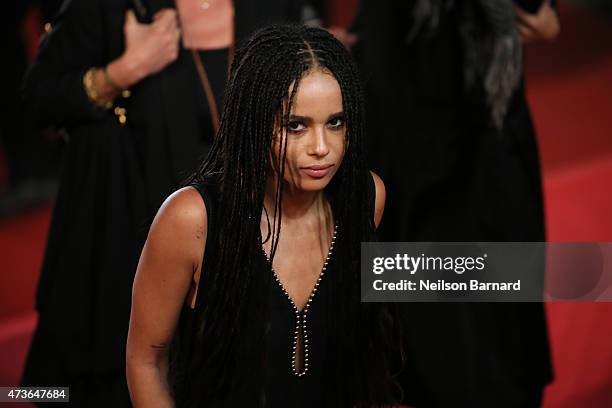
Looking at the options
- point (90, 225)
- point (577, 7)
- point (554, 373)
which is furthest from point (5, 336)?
point (577, 7)

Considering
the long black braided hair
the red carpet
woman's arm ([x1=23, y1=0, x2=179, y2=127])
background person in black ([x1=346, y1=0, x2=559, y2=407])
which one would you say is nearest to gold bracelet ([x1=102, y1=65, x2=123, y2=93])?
woman's arm ([x1=23, y1=0, x2=179, y2=127])

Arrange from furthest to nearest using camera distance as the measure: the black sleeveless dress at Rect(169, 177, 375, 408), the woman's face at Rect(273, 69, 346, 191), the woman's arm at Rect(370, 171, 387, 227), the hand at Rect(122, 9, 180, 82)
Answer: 1. the hand at Rect(122, 9, 180, 82)
2. the woman's arm at Rect(370, 171, 387, 227)
3. the black sleeveless dress at Rect(169, 177, 375, 408)
4. the woman's face at Rect(273, 69, 346, 191)

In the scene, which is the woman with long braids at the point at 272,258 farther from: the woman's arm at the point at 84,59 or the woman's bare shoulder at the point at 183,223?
the woman's arm at the point at 84,59

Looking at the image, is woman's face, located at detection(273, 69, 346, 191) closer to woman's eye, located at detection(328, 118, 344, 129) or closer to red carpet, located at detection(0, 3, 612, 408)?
woman's eye, located at detection(328, 118, 344, 129)

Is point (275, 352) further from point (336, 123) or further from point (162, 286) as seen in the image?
point (336, 123)

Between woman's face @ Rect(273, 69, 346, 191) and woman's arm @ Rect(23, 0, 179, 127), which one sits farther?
woman's arm @ Rect(23, 0, 179, 127)

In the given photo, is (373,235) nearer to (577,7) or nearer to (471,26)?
(471,26)

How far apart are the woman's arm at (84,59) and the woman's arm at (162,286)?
0.57m

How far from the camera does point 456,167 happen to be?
2816 millimetres

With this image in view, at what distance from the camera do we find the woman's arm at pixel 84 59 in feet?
7.23

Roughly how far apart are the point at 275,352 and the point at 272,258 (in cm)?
17

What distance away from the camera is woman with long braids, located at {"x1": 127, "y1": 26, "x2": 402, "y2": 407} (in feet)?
5.55

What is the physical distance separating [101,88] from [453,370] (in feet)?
4.23

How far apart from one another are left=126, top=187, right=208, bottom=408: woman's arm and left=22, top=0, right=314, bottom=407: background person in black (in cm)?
51
